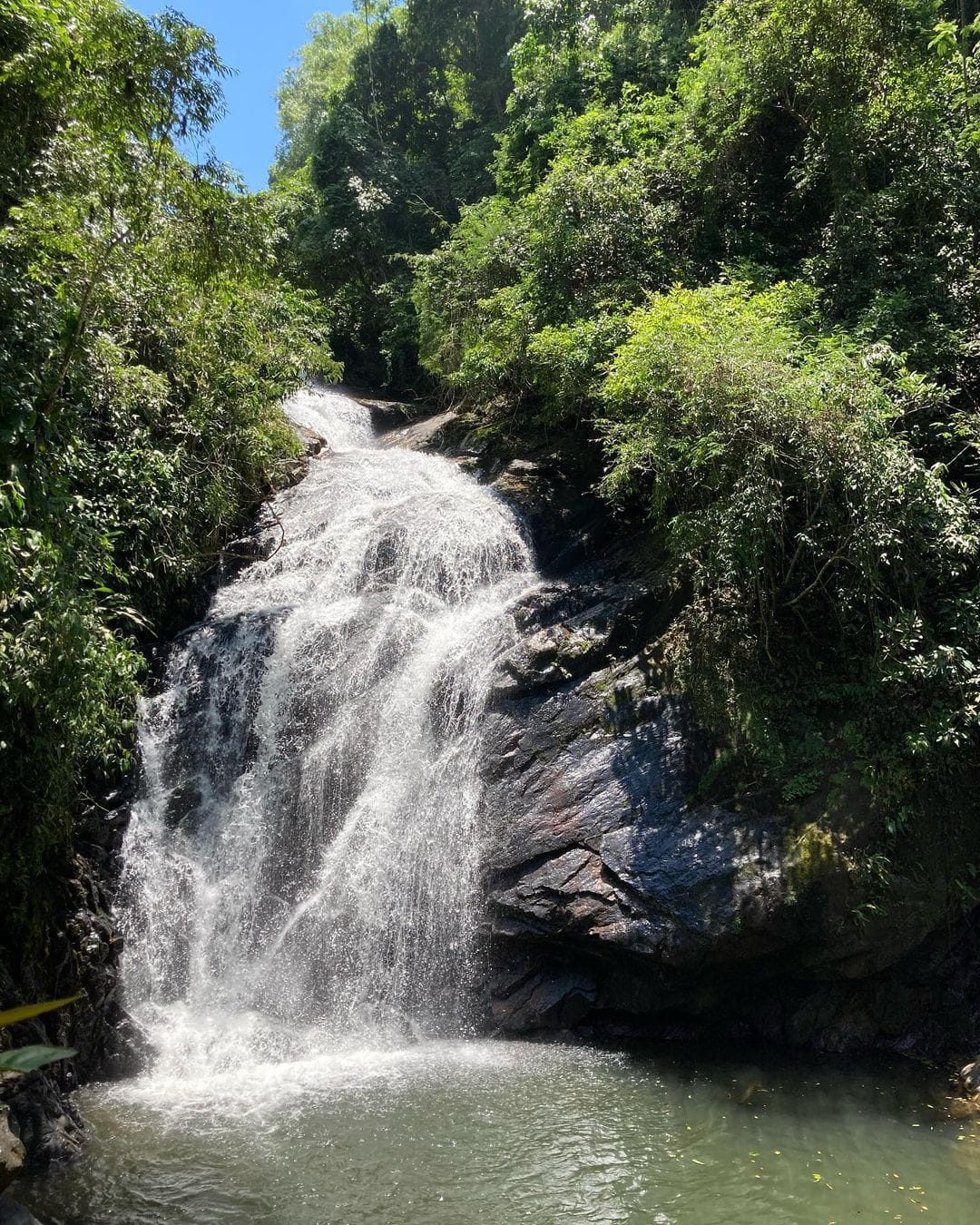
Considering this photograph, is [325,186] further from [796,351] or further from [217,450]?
[796,351]

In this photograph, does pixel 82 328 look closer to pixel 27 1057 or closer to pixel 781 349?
pixel 27 1057

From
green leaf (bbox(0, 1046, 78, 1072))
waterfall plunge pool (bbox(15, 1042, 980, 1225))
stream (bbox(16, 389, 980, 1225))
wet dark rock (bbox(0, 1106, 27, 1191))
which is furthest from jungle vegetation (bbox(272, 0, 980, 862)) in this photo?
green leaf (bbox(0, 1046, 78, 1072))

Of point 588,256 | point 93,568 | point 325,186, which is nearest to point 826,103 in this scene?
point 588,256

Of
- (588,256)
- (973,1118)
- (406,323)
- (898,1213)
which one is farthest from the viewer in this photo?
(406,323)

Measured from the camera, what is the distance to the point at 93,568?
7.93 m

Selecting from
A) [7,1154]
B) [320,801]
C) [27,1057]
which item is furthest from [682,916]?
[27,1057]

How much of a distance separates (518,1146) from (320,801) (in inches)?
184

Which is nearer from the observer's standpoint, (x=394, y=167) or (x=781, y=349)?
(x=781, y=349)

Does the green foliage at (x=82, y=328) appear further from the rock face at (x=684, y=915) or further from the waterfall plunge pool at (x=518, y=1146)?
the rock face at (x=684, y=915)

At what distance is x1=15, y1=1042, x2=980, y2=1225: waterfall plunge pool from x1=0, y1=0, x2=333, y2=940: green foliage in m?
2.77

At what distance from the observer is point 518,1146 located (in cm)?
638

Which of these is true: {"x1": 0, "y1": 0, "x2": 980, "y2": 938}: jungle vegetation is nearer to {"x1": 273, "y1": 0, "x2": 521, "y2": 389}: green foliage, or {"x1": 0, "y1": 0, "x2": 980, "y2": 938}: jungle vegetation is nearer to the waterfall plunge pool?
the waterfall plunge pool

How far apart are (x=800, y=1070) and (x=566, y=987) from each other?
2.30 meters

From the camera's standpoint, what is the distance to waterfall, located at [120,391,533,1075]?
8.72m
